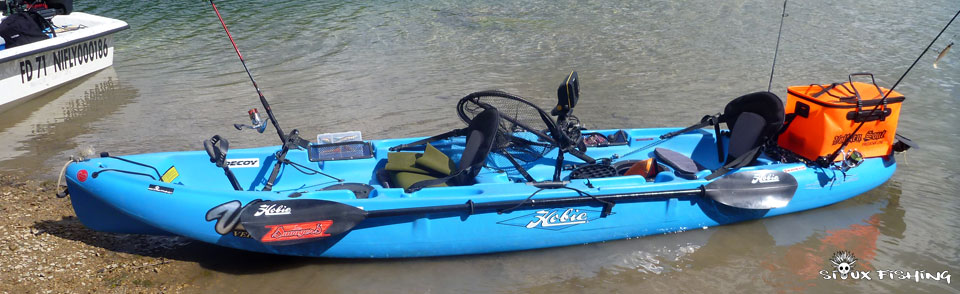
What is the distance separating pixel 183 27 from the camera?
1390 cm

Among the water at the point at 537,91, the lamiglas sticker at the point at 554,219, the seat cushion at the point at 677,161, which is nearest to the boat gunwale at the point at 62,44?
the water at the point at 537,91

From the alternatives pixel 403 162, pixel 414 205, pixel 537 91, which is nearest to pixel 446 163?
pixel 403 162

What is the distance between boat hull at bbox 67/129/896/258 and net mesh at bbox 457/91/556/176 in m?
0.28

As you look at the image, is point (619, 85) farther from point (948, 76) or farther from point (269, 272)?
point (269, 272)

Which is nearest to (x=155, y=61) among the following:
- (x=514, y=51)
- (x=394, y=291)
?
(x=514, y=51)

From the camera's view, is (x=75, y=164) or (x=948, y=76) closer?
(x=75, y=164)

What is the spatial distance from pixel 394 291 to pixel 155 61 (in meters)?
8.84

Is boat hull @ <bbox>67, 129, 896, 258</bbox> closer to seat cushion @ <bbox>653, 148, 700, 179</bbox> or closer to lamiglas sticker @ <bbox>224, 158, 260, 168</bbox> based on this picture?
lamiglas sticker @ <bbox>224, 158, 260, 168</bbox>

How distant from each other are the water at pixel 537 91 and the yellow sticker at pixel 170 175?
22.8 inches

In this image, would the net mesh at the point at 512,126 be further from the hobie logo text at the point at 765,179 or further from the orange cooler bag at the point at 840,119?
the orange cooler bag at the point at 840,119

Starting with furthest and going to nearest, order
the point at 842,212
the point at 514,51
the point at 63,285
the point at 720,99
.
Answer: the point at 514,51 → the point at 720,99 → the point at 842,212 → the point at 63,285

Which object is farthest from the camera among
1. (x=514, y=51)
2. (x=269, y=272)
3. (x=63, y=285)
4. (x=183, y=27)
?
(x=183, y=27)

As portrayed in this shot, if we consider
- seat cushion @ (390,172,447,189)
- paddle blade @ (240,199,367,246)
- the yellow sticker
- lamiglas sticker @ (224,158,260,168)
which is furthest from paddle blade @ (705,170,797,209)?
the yellow sticker

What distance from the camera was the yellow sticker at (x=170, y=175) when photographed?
5.28 metres
